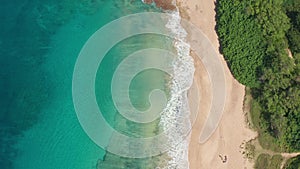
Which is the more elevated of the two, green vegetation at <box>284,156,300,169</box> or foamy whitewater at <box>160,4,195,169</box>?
foamy whitewater at <box>160,4,195,169</box>

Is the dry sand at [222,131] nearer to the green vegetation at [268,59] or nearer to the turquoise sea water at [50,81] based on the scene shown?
the green vegetation at [268,59]

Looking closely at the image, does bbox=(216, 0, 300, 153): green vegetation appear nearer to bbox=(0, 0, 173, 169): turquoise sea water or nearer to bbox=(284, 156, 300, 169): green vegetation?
bbox=(284, 156, 300, 169): green vegetation

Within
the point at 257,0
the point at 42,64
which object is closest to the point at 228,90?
the point at 257,0

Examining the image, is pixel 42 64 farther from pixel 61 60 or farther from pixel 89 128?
pixel 89 128

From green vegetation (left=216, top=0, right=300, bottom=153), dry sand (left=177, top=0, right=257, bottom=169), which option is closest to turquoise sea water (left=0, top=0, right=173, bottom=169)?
dry sand (left=177, top=0, right=257, bottom=169)

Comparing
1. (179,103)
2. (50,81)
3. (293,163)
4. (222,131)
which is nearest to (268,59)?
(222,131)

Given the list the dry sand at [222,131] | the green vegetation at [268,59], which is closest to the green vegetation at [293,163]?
the green vegetation at [268,59]

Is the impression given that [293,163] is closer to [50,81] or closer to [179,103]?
[179,103]
